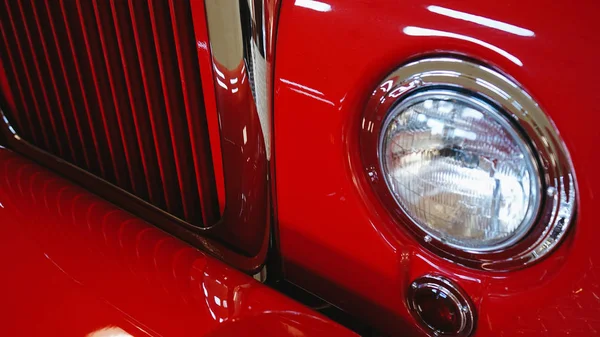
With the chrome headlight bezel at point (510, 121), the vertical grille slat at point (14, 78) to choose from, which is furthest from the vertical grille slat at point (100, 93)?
the chrome headlight bezel at point (510, 121)

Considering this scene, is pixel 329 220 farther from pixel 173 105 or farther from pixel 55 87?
pixel 55 87

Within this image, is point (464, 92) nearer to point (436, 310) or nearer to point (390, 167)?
point (390, 167)

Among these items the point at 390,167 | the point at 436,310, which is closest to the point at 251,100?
the point at 390,167

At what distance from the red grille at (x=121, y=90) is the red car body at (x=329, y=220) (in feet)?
0.11

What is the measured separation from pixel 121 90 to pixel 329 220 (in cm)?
35

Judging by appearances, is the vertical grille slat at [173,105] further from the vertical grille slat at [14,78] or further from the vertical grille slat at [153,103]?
the vertical grille slat at [14,78]

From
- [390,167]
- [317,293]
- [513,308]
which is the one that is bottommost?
[317,293]

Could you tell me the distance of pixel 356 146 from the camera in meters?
0.53

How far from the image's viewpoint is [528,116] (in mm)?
413

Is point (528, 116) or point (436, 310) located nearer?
point (528, 116)

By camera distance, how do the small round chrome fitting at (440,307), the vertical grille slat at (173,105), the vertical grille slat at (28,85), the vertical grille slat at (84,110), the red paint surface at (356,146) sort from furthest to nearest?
the vertical grille slat at (28,85) → the vertical grille slat at (84,110) → the vertical grille slat at (173,105) → the small round chrome fitting at (440,307) → the red paint surface at (356,146)

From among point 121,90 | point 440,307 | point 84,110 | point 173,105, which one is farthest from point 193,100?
point 440,307

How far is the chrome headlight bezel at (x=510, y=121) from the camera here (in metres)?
0.41

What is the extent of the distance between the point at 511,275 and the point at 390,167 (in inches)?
5.6
